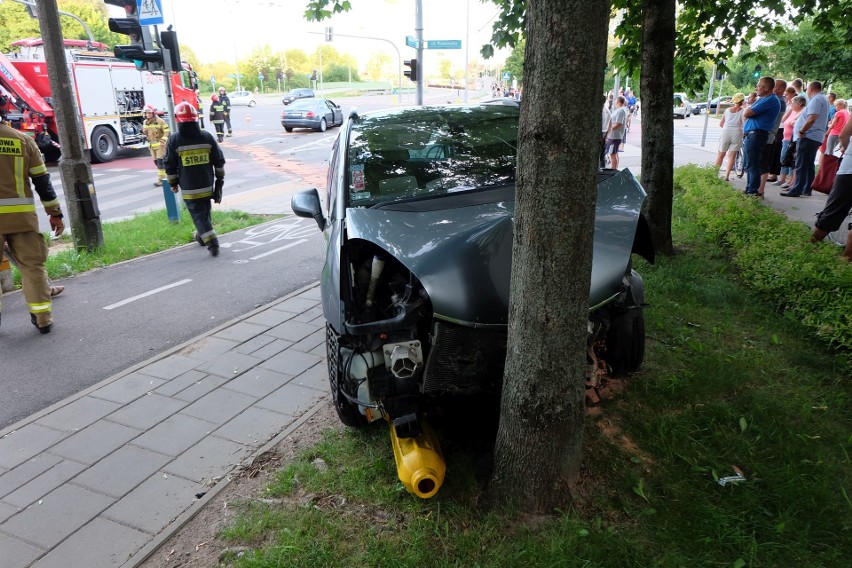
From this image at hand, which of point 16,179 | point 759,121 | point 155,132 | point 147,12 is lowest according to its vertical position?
point 155,132

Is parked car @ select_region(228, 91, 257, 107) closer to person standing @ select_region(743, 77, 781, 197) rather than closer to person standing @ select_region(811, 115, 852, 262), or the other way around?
person standing @ select_region(743, 77, 781, 197)

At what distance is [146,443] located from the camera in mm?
3756

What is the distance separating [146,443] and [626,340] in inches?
121

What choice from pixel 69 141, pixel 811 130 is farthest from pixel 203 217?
pixel 811 130

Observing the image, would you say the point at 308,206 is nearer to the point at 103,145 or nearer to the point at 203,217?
the point at 203,217

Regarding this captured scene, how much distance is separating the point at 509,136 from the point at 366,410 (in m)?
2.46

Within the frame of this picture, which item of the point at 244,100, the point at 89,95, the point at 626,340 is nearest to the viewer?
the point at 626,340

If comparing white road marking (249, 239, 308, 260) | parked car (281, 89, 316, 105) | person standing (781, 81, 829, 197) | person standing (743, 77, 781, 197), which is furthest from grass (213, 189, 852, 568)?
parked car (281, 89, 316, 105)

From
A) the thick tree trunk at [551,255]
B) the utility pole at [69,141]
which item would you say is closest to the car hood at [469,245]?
the thick tree trunk at [551,255]

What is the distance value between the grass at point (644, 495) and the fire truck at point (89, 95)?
1642 centimetres

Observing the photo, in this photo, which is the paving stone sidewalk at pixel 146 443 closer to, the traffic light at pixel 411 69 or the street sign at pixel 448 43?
the street sign at pixel 448 43

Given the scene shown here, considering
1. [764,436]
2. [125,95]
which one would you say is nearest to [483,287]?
[764,436]

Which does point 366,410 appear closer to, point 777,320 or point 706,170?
point 777,320

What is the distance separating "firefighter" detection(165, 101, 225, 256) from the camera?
25.1 feet
